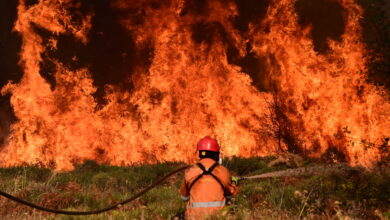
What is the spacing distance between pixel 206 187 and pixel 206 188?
1 centimetres

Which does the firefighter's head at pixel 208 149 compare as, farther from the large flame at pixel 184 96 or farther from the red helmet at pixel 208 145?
the large flame at pixel 184 96

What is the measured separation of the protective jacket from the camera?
484 cm

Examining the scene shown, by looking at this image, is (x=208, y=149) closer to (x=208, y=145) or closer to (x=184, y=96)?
(x=208, y=145)

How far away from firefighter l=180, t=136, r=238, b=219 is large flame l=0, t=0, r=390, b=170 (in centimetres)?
998

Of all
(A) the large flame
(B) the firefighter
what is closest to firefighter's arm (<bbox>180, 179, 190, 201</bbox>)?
(B) the firefighter

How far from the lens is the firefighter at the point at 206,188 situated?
484cm

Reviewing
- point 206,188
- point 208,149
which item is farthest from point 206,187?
point 208,149

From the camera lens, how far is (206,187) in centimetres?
487

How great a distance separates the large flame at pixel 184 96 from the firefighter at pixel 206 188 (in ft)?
32.7

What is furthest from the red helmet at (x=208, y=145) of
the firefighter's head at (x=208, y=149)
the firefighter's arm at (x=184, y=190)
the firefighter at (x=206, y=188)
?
the firefighter's arm at (x=184, y=190)

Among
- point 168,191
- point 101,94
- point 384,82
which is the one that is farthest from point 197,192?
point 101,94

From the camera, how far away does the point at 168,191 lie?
901 centimetres

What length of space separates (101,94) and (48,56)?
9.94 ft

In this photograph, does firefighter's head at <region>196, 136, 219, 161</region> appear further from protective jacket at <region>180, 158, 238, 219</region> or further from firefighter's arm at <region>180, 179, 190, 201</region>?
firefighter's arm at <region>180, 179, 190, 201</region>
